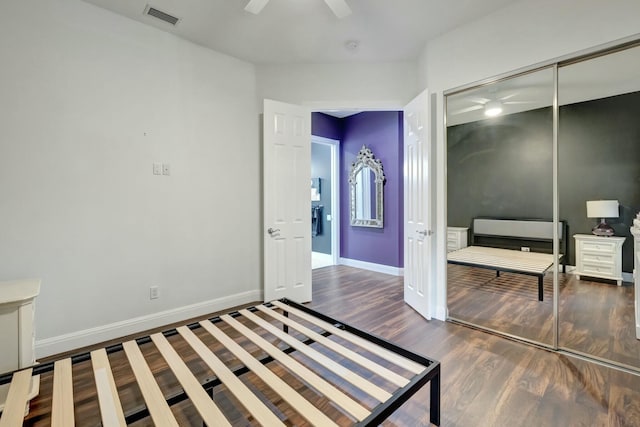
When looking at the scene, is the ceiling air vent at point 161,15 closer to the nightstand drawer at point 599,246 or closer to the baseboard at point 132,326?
the baseboard at point 132,326

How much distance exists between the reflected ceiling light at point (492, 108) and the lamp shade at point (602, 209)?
3.83 feet

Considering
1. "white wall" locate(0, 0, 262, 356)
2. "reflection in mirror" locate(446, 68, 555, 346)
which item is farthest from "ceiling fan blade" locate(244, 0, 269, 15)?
"reflection in mirror" locate(446, 68, 555, 346)

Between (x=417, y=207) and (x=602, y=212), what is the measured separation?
154 centimetres

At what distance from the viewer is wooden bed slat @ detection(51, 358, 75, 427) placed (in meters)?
1.09

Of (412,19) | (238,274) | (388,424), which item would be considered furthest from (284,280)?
(412,19)

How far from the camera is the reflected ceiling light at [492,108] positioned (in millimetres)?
3033

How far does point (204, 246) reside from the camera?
3236 mm

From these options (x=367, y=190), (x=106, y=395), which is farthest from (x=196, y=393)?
(x=367, y=190)

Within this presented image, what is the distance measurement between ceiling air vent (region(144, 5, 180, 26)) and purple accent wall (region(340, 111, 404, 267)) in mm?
3267

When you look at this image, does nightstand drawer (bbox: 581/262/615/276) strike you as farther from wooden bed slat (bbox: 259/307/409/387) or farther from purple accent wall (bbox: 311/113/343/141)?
purple accent wall (bbox: 311/113/343/141)

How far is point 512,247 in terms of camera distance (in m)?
3.20

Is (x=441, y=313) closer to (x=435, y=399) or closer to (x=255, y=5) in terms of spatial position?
(x=435, y=399)

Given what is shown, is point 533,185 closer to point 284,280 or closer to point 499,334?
point 499,334

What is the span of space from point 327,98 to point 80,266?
2.98m
